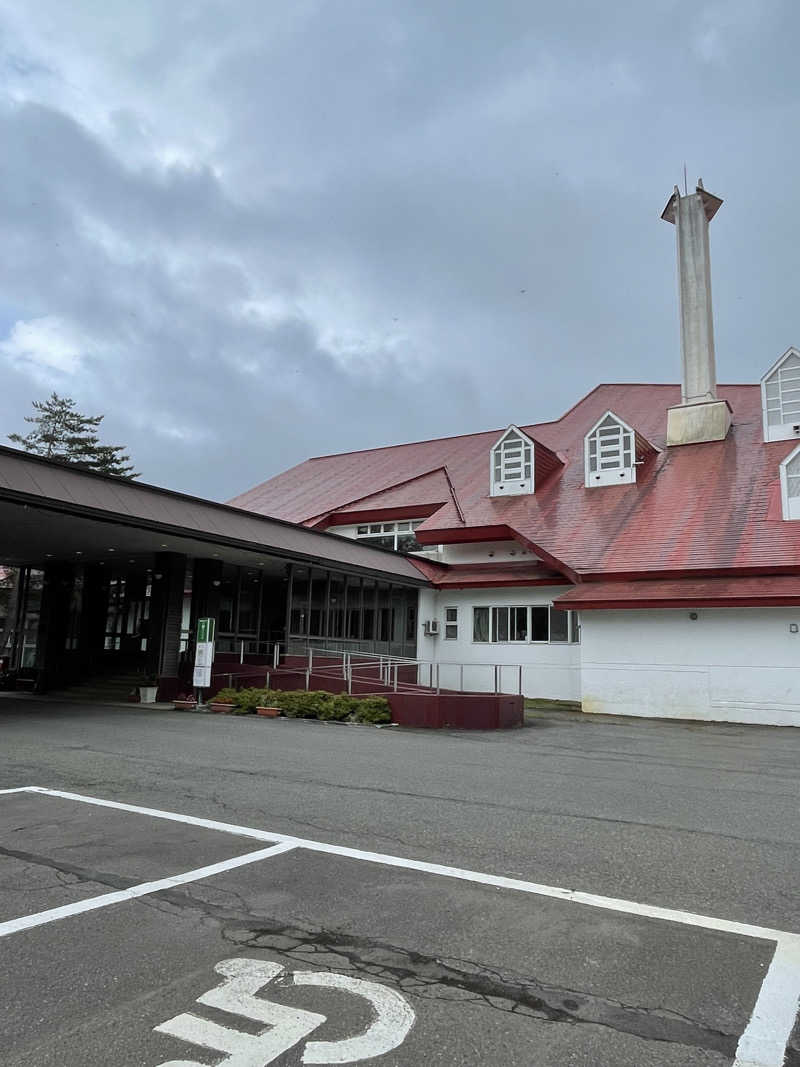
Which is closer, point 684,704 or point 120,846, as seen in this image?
point 120,846

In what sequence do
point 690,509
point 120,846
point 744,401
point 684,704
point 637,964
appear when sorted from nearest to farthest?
point 637,964, point 120,846, point 684,704, point 690,509, point 744,401

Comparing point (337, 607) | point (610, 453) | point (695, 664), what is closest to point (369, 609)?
point (337, 607)

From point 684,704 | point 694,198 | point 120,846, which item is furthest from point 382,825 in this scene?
point 694,198

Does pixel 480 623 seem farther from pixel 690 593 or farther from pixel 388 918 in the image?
pixel 388 918

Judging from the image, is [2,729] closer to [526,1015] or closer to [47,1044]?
[47,1044]

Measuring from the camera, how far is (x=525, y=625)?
23938mm

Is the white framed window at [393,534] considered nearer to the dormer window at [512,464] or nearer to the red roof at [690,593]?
the dormer window at [512,464]

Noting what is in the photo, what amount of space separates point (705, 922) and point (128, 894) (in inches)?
134

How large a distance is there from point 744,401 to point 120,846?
26.7 metres

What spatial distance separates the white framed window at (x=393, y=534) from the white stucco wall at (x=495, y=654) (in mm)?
3004

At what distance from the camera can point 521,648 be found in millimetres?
23781

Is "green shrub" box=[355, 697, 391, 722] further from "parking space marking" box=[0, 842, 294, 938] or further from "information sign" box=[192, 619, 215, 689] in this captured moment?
"parking space marking" box=[0, 842, 294, 938]

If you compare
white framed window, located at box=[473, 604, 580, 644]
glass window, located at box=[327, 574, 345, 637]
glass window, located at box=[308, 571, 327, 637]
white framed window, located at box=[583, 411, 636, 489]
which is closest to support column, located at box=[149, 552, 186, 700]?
glass window, located at box=[308, 571, 327, 637]

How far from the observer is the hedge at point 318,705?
15.8 meters
